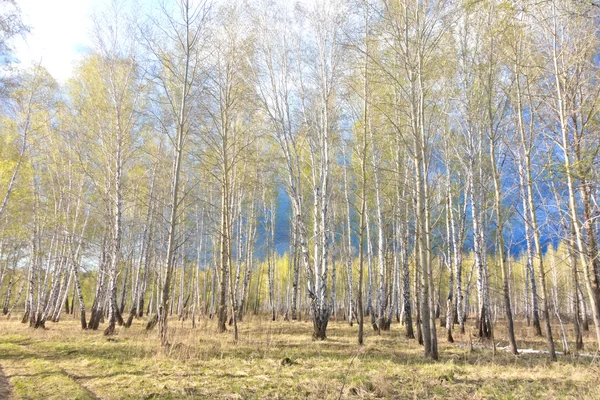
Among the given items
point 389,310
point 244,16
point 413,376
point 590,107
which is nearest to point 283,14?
point 244,16

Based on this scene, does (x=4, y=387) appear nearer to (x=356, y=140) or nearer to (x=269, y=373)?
(x=269, y=373)

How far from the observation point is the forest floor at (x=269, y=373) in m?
4.52

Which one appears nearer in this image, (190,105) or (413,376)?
(413,376)

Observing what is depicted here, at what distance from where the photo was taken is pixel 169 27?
361 inches

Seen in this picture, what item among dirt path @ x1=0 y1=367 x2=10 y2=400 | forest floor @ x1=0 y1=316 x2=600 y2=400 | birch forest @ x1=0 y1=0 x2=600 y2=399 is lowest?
dirt path @ x1=0 y1=367 x2=10 y2=400

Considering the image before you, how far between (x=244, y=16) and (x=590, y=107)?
32.8 ft

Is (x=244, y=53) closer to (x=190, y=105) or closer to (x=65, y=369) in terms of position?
(x=190, y=105)

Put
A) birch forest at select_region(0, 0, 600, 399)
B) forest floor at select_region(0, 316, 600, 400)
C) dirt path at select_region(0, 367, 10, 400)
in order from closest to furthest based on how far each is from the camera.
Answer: forest floor at select_region(0, 316, 600, 400), dirt path at select_region(0, 367, 10, 400), birch forest at select_region(0, 0, 600, 399)

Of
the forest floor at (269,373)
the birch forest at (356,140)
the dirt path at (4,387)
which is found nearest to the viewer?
the forest floor at (269,373)

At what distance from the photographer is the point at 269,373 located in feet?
18.3

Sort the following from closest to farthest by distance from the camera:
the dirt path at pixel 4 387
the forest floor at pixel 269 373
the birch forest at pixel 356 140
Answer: the forest floor at pixel 269 373
the dirt path at pixel 4 387
the birch forest at pixel 356 140

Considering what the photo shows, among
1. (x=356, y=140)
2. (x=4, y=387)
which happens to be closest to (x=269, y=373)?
(x=4, y=387)

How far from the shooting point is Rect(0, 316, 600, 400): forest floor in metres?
4.52

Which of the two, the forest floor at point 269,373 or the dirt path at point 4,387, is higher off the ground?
the forest floor at point 269,373
